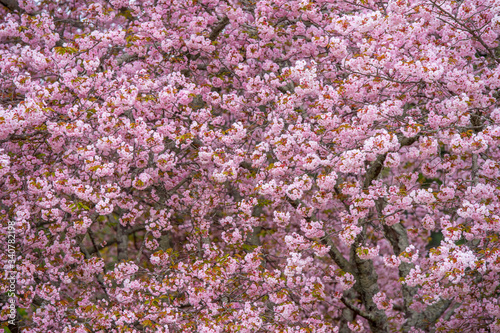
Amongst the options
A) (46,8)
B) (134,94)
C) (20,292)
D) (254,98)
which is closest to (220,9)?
(254,98)

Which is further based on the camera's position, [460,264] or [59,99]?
[59,99]

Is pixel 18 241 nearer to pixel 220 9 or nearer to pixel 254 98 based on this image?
pixel 254 98

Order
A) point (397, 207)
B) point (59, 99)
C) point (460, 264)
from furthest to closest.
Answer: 1. point (59, 99)
2. point (397, 207)
3. point (460, 264)

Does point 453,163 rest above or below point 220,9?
below

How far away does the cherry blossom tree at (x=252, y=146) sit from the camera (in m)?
6.00

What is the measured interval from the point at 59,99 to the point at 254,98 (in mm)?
2745

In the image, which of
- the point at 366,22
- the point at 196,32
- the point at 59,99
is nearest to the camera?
the point at 366,22

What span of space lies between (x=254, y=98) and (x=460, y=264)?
3.71 m

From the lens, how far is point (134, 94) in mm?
6320

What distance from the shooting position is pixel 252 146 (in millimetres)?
8203

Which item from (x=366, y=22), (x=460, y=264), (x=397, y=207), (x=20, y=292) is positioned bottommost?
(x=20, y=292)

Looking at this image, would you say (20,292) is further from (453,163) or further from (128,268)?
(453,163)

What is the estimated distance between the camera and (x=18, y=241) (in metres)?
6.99

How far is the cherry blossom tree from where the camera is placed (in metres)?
6.00
